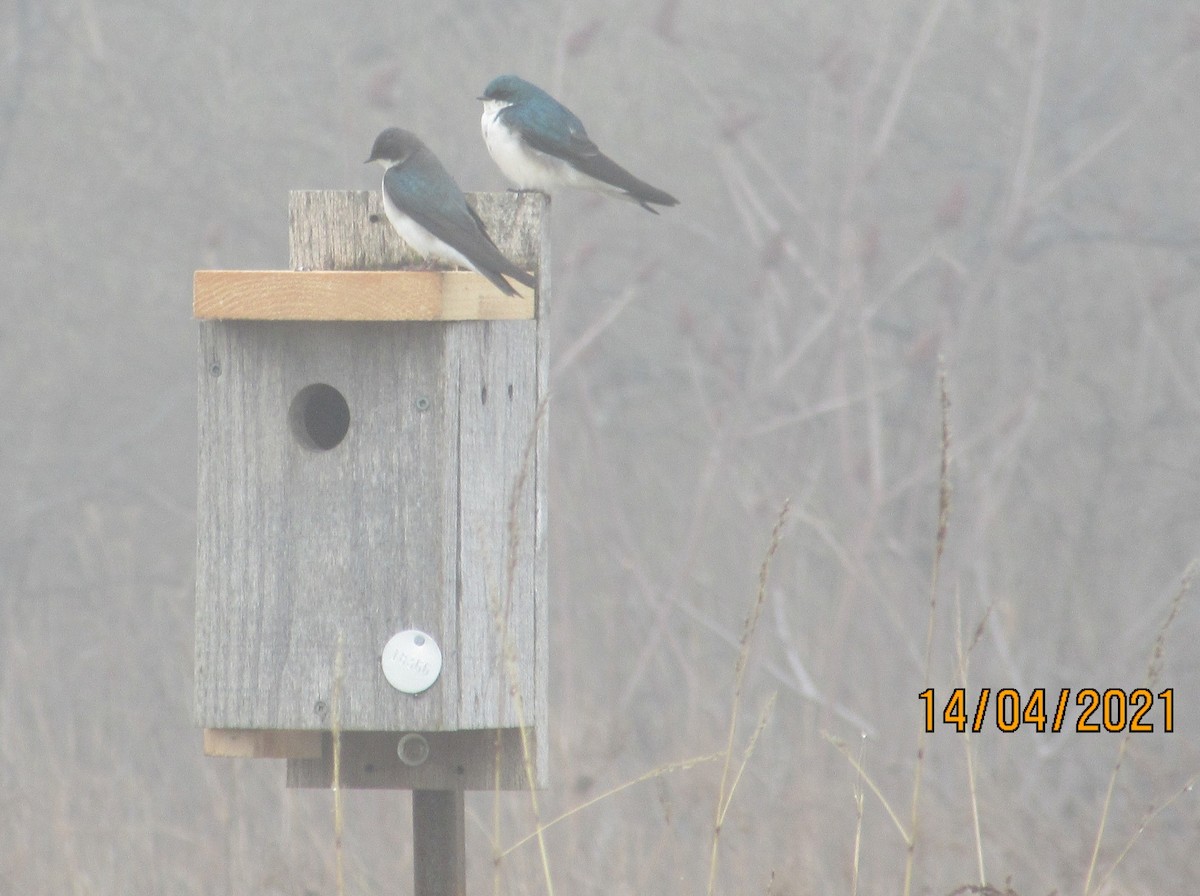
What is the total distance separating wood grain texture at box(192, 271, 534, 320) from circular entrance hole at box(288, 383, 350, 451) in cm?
14

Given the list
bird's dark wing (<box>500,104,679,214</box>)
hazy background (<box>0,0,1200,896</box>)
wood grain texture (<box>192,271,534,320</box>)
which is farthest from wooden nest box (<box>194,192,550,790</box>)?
hazy background (<box>0,0,1200,896</box>)

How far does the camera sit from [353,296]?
2479 mm

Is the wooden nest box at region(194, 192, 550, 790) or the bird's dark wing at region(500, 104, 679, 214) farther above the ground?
the bird's dark wing at region(500, 104, 679, 214)

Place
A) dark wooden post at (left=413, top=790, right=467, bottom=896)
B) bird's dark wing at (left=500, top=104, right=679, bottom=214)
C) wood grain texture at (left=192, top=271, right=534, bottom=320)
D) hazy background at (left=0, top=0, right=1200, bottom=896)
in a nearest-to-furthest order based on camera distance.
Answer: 1. wood grain texture at (left=192, top=271, right=534, bottom=320)
2. dark wooden post at (left=413, top=790, right=467, bottom=896)
3. bird's dark wing at (left=500, top=104, right=679, bottom=214)
4. hazy background at (left=0, top=0, right=1200, bottom=896)

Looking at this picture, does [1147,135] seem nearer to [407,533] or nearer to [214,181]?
[214,181]

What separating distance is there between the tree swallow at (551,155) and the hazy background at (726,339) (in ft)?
5.35

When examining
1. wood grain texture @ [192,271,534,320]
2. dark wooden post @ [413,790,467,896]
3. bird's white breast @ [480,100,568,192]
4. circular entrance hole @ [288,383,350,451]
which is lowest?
dark wooden post @ [413,790,467,896]

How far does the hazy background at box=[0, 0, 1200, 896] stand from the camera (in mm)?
5973

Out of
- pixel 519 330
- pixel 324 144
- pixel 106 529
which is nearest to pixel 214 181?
pixel 324 144

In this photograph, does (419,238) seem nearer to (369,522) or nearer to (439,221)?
(439,221)

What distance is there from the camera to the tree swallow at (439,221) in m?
2.54

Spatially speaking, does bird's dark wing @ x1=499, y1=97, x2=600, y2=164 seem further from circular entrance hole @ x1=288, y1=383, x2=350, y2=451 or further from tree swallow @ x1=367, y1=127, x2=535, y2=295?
circular entrance hole @ x1=288, y1=383, x2=350, y2=451

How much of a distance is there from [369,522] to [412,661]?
21cm

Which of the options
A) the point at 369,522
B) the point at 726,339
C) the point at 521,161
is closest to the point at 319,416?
the point at 369,522
